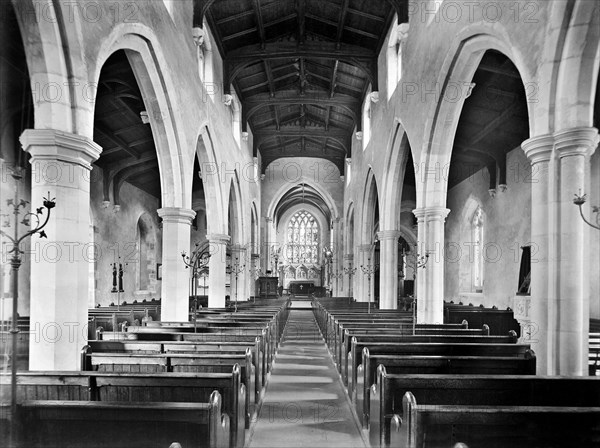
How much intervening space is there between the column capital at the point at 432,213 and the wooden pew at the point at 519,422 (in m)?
7.49

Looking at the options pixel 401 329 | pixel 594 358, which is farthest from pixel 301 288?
pixel 594 358

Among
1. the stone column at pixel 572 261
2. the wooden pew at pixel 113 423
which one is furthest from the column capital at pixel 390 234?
the wooden pew at pixel 113 423

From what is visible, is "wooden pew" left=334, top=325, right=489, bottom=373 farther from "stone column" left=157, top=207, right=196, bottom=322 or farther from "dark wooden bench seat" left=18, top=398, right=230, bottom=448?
"dark wooden bench seat" left=18, top=398, right=230, bottom=448

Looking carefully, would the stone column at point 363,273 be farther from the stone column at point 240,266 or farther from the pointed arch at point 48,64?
the pointed arch at point 48,64

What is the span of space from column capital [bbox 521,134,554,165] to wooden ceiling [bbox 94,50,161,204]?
7745 mm

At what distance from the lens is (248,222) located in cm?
2248

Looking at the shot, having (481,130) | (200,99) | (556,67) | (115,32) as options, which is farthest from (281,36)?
(556,67)

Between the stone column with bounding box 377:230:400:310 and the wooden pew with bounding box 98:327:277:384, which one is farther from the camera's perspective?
the stone column with bounding box 377:230:400:310

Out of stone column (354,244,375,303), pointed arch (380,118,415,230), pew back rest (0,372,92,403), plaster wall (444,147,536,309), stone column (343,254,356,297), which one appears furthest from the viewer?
stone column (343,254,356,297)

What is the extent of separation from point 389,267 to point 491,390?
33.6ft

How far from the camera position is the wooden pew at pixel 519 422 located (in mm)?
3006

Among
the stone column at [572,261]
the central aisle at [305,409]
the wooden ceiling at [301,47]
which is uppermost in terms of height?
the wooden ceiling at [301,47]

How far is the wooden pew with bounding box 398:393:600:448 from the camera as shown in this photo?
3006mm

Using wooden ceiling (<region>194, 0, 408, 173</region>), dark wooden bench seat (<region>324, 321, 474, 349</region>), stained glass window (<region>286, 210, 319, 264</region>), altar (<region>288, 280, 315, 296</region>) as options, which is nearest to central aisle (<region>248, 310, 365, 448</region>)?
dark wooden bench seat (<region>324, 321, 474, 349</region>)
